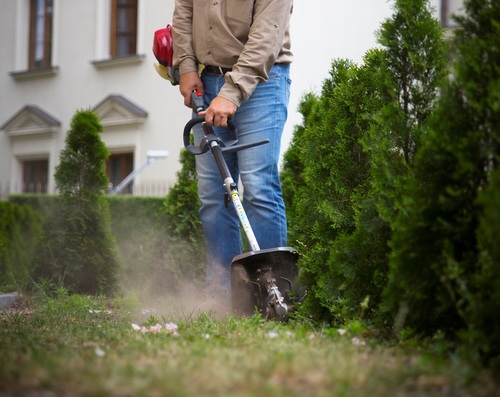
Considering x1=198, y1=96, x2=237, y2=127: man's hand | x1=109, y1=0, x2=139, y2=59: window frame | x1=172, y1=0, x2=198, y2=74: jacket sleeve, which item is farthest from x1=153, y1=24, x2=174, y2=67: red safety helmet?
x1=109, y1=0, x2=139, y2=59: window frame

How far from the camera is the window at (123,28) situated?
1595 centimetres

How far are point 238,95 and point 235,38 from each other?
41 cm

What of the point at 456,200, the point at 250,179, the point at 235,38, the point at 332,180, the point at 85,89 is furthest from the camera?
the point at 85,89

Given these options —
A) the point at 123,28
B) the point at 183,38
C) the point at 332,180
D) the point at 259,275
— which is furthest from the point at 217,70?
the point at 123,28

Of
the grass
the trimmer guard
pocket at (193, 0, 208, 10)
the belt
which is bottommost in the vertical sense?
the grass

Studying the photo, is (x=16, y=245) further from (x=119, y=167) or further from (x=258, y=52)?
(x=119, y=167)

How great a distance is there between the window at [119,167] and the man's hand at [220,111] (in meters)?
11.5

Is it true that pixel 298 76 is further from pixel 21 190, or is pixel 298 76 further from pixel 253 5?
pixel 21 190

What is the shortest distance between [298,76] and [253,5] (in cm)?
480

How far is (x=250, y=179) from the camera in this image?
176 inches

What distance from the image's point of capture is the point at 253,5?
15.1 ft

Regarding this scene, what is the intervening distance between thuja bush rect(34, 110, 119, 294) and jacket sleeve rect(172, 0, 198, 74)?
251 cm

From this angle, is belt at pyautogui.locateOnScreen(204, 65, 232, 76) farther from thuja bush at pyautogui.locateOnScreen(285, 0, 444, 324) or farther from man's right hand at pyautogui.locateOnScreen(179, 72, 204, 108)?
thuja bush at pyautogui.locateOnScreen(285, 0, 444, 324)

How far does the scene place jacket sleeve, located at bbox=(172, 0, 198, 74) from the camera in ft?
15.5
